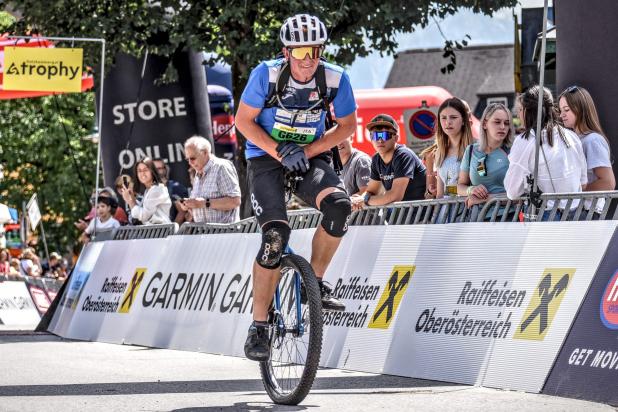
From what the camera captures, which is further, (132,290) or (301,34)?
(132,290)

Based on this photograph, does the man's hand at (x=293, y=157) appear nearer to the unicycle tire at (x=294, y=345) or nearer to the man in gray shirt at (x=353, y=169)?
the unicycle tire at (x=294, y=345)

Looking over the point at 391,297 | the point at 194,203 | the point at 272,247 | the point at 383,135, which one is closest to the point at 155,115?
the point at 194,203

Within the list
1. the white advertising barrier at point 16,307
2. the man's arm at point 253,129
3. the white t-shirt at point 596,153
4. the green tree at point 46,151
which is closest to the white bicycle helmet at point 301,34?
the man's arm at point 253,129

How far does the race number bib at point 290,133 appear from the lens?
798 cm

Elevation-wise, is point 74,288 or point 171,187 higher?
point 171,187

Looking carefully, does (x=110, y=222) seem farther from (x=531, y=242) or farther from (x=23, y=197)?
(x=23, y=197)

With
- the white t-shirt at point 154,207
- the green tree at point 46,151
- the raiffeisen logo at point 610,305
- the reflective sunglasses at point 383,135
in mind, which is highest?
the raiffeisen logo at point 610,305

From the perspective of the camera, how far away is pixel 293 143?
783 centimetres

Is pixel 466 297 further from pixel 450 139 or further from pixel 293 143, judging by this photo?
pixel 450 139

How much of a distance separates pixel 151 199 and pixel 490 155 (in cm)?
596

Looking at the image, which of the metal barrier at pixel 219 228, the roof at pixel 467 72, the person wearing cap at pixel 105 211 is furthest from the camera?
the roof at pixel 467 72

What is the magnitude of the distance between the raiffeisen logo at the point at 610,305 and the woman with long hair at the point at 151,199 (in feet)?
26.8

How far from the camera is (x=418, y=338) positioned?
28.7 feet

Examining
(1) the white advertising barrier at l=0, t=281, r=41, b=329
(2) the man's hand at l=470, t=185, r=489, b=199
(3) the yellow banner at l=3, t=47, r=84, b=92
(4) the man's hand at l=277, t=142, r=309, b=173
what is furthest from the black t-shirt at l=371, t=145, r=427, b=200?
(1) the white advertising barrier at l=0, t=281, r=41, b=329
